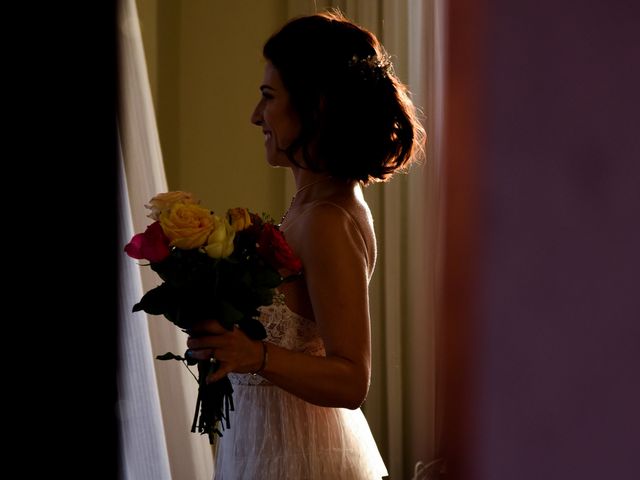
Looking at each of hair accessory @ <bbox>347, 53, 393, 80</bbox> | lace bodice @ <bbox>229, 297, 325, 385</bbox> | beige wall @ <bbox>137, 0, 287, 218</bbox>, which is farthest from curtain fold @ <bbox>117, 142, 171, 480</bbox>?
beige wall @ <bbox>137, 0, 287, 218</bbox>

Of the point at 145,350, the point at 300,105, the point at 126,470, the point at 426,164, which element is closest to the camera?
the point at 300,105

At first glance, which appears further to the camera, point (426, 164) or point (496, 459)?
point (426, 164)

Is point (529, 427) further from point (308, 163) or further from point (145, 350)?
point (145, 350)

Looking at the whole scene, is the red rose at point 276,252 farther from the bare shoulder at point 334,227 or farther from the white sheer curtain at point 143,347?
the white sheer curtain at point 143,347

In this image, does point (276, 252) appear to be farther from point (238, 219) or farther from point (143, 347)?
point (143, 347)

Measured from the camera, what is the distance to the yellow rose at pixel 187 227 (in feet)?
4.54

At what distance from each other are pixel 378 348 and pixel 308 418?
103 inches

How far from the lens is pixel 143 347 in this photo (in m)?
2.50

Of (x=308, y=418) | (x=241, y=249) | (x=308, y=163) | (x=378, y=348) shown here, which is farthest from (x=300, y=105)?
(x=378, y=348)

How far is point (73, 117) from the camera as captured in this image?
1.72 m

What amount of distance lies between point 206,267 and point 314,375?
10.5 inches

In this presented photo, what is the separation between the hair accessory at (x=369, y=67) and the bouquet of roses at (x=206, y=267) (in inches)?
14.1

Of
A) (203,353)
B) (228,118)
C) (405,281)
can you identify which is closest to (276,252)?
(203,353)

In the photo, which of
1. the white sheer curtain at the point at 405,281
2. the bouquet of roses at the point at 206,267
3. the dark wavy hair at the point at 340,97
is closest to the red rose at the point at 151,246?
the bouquet of roses at the point at 206,267
